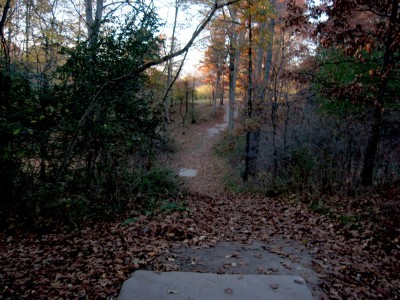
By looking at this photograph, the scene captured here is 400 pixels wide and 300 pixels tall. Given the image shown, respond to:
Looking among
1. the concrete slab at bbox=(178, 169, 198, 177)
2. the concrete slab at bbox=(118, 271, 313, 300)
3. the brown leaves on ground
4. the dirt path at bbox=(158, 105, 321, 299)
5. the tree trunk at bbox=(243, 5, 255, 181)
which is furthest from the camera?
the concrete slab at bbox=(178, 169, 198, 177)

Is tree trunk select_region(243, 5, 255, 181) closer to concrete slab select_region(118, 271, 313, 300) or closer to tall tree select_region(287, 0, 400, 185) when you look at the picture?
tall tree select_region(287, 0, 400, 185)

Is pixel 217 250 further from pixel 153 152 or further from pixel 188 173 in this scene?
pixel 188 173

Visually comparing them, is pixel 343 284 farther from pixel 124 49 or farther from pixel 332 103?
pixel 332 103

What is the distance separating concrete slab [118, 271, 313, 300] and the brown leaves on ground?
0.93 feet

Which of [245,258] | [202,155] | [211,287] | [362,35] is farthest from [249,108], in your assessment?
[211,287]

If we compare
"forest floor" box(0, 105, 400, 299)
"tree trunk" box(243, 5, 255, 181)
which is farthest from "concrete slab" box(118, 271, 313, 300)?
"tree trunk" box(243, 5, 255, 181)

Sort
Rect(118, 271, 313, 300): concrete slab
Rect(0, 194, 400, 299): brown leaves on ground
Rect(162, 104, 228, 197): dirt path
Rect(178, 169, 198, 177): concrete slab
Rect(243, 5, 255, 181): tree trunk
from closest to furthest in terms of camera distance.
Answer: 1. Rect(118, 271, 313, 300): concrete slab
2. Rect(0, 194, 400, 299): brown leaves on ground
3. Rect(243, 5, 255, 181): tree trunk
4. Rect(162, 104, 228, 197): dirt path
5. Rect(178, 169, 198, 177): concrete slab

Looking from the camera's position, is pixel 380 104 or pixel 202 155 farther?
pixel 202 155

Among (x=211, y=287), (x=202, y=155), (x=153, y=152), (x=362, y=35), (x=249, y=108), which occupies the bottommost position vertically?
(x=202, y=155)

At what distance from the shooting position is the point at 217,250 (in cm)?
468

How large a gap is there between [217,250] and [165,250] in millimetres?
804

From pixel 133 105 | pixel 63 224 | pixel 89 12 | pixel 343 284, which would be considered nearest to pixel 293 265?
pixel 343 284

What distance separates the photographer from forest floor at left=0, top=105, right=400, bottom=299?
378 centimetres

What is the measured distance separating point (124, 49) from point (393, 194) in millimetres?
7290
